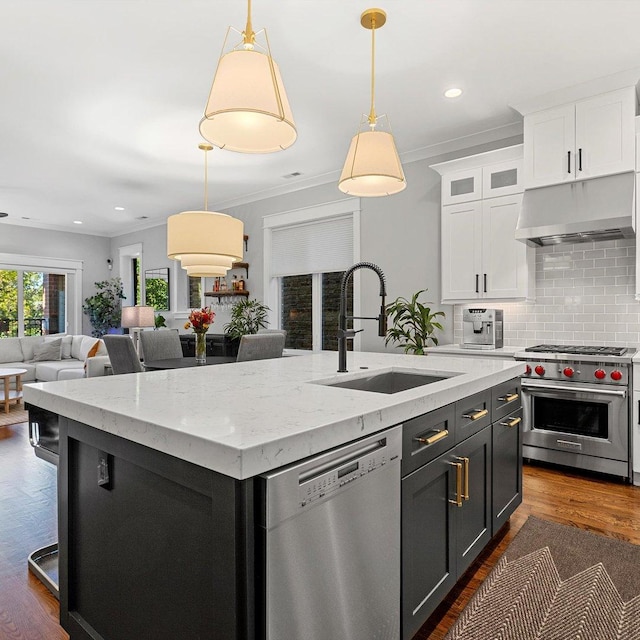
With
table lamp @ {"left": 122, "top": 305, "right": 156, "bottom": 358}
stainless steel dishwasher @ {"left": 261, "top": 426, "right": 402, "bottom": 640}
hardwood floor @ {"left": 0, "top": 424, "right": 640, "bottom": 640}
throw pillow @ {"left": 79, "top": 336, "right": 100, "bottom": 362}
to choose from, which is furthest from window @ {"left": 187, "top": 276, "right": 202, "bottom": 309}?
stainless steel dishwasher @ {"left": 261, "top": 426, "right": 402, "bottom": 640}

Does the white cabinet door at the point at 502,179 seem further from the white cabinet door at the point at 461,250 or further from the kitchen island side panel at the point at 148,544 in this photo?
the kitchen island side panel at the point at 148,544

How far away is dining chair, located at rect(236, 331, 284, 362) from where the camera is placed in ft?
12.9

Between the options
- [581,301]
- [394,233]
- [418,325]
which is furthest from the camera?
[394,233]

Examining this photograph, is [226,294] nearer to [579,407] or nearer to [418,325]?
[418,325]

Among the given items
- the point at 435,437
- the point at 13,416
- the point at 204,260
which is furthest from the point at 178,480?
the point at 13,416

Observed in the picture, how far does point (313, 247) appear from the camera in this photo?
5.83 meters

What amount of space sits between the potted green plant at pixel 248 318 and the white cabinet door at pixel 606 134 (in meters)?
4.03

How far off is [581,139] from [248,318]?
14.0ft

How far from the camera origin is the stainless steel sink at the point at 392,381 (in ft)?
7.00

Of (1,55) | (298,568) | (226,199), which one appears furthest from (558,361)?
(226,199)

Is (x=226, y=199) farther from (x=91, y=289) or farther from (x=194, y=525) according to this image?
(x=194, y=525)

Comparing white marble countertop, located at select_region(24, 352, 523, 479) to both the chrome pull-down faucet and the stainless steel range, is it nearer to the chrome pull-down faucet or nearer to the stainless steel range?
the chrome pull-down faucet

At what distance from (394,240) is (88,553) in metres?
4.15

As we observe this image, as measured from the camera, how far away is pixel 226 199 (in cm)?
673
